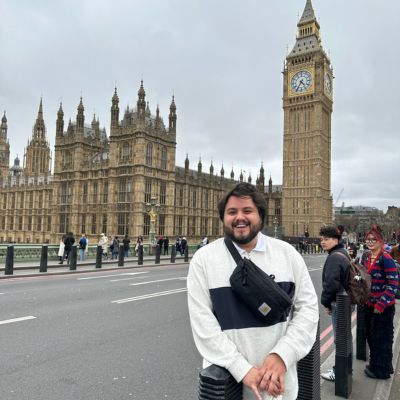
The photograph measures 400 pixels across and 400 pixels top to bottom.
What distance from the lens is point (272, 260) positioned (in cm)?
229

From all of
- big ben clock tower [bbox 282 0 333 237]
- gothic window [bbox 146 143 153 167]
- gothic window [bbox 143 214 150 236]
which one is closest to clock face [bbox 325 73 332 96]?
big ben clock tower [bbox 282 0 333 237]

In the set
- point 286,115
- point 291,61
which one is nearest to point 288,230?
point 286,115

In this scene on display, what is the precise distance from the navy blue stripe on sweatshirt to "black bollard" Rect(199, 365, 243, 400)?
0.25 meters

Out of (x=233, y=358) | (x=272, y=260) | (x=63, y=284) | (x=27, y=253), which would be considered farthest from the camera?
(x=27, y=253)

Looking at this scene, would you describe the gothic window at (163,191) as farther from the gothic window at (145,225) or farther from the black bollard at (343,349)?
the black bollard at (343,349)

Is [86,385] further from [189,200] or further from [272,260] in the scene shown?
[189,200]

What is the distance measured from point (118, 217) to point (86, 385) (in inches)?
1611

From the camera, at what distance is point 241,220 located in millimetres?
2299

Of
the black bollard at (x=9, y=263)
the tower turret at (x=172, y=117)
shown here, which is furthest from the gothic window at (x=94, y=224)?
the black bollard at (x=9, y=263)

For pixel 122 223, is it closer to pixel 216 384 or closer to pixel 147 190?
pixel 147 190

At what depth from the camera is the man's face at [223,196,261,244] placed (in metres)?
2.27

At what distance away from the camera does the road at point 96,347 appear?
13.7 feet

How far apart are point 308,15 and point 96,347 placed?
82983 mm

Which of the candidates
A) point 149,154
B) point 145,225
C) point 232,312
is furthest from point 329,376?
point 149,154
